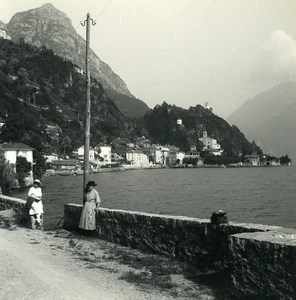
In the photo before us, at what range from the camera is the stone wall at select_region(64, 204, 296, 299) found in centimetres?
608

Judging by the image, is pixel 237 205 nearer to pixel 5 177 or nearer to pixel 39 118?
pixel 5 177

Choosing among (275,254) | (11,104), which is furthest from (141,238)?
(11,104)

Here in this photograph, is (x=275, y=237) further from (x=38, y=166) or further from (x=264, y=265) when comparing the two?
(x=38, y=166)

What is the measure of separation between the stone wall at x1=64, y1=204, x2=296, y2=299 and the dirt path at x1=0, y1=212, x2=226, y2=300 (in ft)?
1.13

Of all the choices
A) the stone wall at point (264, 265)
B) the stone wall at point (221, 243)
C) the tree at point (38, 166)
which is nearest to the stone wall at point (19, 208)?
the stone wall at point (221, 243)

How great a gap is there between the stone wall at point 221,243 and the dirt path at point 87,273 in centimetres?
34

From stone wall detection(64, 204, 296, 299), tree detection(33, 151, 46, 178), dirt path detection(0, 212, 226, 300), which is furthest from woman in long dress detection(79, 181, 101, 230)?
tree detection(33, 151, 46, 178)

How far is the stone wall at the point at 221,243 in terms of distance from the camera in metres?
6.08

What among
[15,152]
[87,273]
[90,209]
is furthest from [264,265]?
[15,152]

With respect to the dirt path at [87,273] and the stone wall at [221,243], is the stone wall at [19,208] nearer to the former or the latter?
the stone wall at [221,243]

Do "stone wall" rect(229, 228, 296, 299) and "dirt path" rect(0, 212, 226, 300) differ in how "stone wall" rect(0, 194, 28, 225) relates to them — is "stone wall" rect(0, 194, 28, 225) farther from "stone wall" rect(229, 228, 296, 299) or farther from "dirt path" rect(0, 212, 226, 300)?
"stone wall" rect(229, 228, 296, 299)

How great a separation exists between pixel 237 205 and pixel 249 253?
5275 cm

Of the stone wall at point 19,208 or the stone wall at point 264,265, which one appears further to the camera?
the stone wall at point 19,208

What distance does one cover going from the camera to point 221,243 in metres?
8.75
